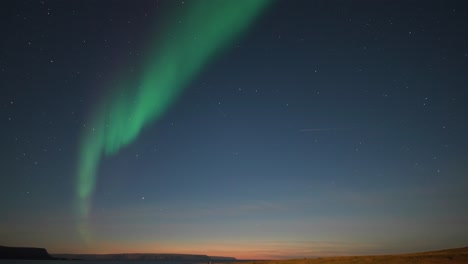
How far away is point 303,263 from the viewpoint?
169ft

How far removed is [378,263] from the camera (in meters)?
38.7

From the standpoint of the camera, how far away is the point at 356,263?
A: 141 feet

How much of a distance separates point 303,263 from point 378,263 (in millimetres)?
14919

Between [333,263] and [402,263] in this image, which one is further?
[333,263]

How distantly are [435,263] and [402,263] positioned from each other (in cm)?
317

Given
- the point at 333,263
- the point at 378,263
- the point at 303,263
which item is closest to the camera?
the point at 378,263

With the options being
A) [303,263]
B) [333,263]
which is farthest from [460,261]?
[303,263]

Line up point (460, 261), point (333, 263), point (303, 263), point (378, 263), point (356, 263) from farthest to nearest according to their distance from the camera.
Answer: point (303, 263) → point (333, 263) → point (356, 263) → point (378, 263) → point (460, 261)

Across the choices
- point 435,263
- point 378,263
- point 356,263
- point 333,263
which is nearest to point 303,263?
point 333,263

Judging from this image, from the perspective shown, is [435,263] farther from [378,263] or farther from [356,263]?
[356,263]

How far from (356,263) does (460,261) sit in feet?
38.0

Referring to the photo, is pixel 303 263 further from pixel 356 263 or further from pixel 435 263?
pixel 435 263

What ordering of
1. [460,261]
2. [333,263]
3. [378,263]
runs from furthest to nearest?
1. [333,263]
2. [378,263]
3. [460,261]

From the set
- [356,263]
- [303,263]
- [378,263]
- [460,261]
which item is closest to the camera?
[460,261]
